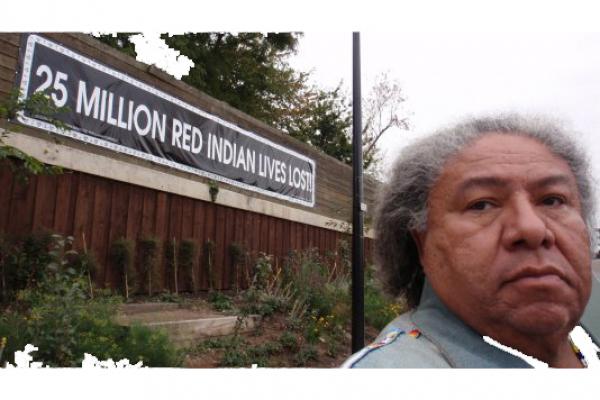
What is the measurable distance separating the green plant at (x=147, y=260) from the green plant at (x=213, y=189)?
2.95 ft

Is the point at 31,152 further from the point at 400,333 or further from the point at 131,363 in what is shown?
the point at 400,333

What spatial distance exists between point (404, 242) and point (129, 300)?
340cm

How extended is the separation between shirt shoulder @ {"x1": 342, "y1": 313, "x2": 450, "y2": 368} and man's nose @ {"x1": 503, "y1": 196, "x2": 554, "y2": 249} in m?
0.25

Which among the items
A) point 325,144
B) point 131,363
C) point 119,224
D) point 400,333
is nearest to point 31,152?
point 119,224

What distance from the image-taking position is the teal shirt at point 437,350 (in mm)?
942

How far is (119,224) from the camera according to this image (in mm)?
4168

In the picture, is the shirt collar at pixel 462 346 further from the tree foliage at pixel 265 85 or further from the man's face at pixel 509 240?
the tree foliage at pixel 265 85

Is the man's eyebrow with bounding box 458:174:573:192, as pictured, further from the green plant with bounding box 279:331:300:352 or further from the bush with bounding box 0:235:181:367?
the green plant with bounding box 279:331:300:352

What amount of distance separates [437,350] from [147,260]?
3.73 m

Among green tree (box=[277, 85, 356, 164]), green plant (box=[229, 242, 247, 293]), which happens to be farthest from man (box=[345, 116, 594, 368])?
green tree (box=[277, 85, 356, 164])

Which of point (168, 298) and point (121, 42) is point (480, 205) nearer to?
point (168, 298)

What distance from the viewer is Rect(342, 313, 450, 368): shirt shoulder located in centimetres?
94

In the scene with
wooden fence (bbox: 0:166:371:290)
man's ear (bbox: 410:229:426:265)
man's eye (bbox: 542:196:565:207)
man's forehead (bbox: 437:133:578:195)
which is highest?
wooden fence (bbox: 0:166:371:290)

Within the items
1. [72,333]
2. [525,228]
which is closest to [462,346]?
[525,228]
